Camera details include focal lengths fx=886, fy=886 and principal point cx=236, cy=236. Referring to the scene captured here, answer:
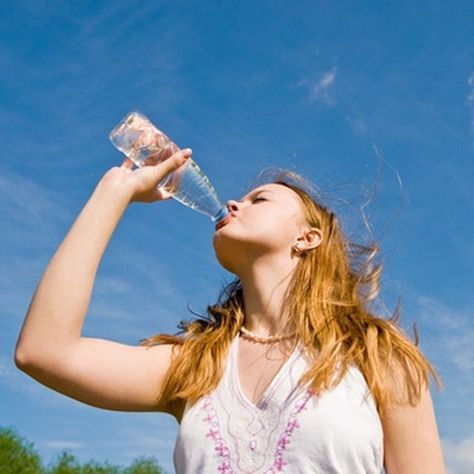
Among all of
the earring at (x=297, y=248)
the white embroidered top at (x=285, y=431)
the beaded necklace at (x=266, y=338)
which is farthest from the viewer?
the earring at (x=297, y=248)

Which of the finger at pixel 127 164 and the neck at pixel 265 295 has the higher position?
the finger at pixel 127 164

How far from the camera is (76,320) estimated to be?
118 inches

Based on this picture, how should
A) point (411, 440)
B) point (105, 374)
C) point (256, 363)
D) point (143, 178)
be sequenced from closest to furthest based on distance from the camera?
1. point (411, 440)
2. point (105, 374)
3. point (256, 363)
4. point (143, 178)

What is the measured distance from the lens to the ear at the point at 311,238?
11.8 feet

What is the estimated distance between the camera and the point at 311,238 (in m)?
3.64

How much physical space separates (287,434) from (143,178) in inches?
43.2

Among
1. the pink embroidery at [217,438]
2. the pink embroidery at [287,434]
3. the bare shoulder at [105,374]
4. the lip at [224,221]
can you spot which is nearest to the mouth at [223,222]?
the lip at [224,221]

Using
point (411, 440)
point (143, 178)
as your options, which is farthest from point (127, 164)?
point (411, 440)

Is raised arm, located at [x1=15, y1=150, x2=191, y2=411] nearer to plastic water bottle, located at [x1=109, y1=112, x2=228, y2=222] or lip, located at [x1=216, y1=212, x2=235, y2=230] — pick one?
lip, located at [x1=216, y1=212, x2=235, y2=230]

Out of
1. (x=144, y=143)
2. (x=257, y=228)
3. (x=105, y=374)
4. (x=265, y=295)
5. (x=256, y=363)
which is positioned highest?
(x=144, y=143)

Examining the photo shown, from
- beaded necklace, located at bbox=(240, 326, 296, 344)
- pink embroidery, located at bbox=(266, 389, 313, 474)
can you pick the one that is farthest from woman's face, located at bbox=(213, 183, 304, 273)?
pink embroidery, located at bbox=(266, 389, 313, 474)

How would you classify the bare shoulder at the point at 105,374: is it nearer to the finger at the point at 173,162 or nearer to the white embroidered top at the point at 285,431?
the white embroidered top at the point at 285,431

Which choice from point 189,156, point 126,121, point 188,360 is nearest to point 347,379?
point 188,360

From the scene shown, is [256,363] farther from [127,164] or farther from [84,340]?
[127,164]
